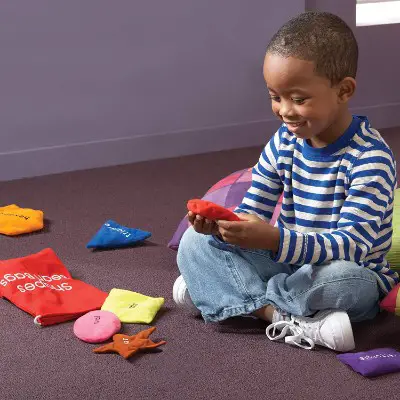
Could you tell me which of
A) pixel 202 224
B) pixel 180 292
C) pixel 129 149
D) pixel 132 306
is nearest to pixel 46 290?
pixel 132 306

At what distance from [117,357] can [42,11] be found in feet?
4.96

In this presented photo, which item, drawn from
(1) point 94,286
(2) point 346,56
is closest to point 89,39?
(1) point 94,286

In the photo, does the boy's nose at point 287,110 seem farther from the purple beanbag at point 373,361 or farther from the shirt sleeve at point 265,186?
the purple beanbag at point 373,361

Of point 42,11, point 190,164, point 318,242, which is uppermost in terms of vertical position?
point 42,11

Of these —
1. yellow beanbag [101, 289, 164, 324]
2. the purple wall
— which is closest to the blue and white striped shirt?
yellow beanbag [101, 289, 164, 324]

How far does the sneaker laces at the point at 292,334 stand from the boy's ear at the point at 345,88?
1.40 ft

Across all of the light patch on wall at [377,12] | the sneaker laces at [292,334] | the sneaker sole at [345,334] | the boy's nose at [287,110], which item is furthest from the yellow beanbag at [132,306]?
the light patch on wall at [377,12]

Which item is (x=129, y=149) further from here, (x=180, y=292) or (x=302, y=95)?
(x=302, y=95)

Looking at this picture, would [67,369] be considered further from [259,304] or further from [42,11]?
[42,11]

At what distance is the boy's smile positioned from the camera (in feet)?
5.10

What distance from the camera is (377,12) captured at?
3477mm

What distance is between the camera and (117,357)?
5.39 feet

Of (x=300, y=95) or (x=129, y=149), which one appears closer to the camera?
(x=300, y=95)

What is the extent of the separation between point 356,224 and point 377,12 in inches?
82.7
